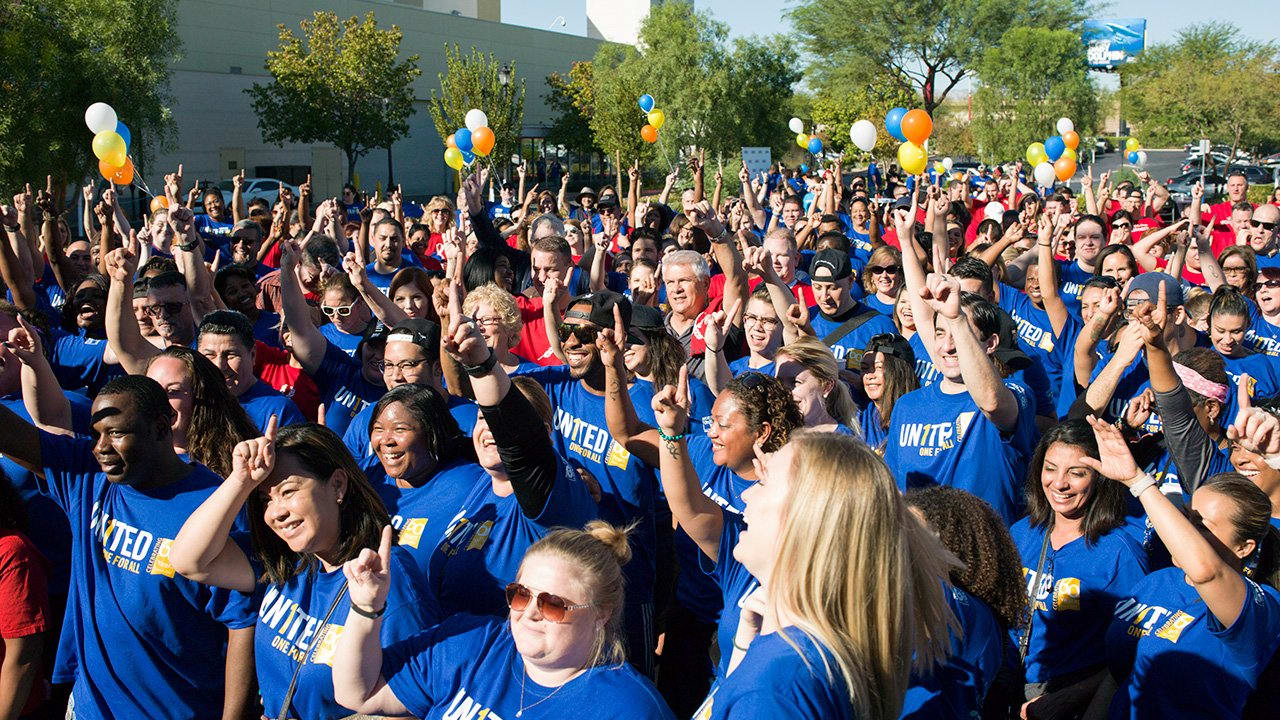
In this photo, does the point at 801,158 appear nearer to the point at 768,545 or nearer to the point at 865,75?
the point at 865,75

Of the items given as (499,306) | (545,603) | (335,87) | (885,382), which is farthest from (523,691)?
(335,87)

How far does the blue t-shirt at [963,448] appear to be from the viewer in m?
4.36

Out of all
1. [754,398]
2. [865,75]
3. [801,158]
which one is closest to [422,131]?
[801,158]

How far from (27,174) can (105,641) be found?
20722 mm

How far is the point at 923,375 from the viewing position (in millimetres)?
5605

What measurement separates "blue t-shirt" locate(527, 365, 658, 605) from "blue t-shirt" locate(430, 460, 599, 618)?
0.65 m

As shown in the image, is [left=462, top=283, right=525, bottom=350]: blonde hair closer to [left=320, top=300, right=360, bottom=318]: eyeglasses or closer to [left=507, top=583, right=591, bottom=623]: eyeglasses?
[left=320, top=300, right=360, bottom=318]: eyeglasses

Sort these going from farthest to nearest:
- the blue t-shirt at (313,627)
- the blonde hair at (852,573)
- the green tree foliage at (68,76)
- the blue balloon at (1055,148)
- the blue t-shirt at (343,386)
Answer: the green tree foliage at (68,76) → the blue balloon at (1055,148) → the blue t-shirt at (343,386) → the blue t-shirt at (313,627) → the blonde hair at (852,573)

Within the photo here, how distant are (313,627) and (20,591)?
1.10 m

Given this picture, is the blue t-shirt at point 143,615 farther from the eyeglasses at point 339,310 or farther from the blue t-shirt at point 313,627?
the eyeglasses at point 339,310

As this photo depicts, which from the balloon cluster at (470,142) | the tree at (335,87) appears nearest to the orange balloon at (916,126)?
the balloon cluster at (470,142)

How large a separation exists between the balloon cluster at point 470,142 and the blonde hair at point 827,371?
9172 millimetres

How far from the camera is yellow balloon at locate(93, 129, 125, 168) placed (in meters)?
9.71

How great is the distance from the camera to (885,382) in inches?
204
